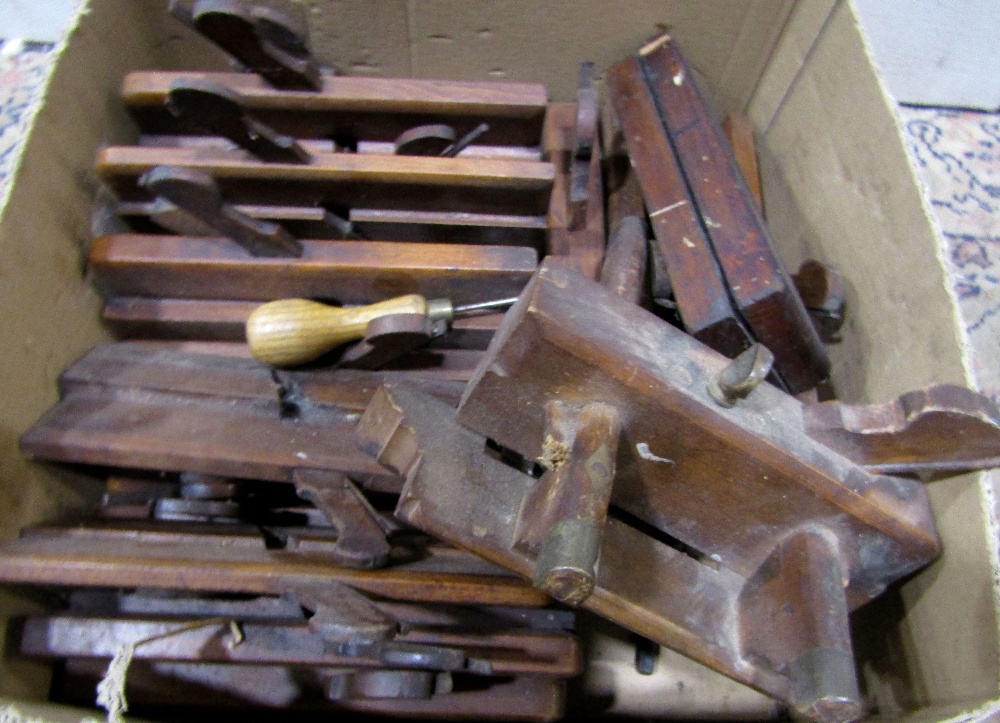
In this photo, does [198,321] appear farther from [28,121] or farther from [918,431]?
[918,431]

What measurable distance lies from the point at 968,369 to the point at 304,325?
78cm

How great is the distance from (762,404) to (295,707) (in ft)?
2.31

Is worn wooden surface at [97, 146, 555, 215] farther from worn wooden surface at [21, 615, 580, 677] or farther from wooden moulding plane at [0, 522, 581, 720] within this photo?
worn wooden surface at [21, 615, 580, 677]

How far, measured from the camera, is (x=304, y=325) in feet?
3.06

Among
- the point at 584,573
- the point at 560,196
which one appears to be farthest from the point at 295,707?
the point at 560,196

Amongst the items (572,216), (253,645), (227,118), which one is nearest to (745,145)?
(572,216)

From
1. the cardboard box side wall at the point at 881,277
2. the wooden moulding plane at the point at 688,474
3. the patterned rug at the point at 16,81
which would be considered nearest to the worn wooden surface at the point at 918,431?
the wooden moulding plane at the point at 688,474

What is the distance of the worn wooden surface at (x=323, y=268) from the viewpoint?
96 centimetres

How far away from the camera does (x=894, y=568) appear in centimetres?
74

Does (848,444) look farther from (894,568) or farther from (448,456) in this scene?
(448,456)

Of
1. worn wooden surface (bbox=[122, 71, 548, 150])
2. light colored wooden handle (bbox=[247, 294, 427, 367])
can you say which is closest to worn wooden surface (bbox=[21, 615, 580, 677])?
light colored wooden handle (bbox=[247, 294, 427, 367])

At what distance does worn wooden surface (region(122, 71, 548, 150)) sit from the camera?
99 cm

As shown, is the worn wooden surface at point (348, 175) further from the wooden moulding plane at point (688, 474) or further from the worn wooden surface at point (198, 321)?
the wooden moulding plane at point (688, 474)

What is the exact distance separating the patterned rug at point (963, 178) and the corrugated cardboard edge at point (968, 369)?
464mm
